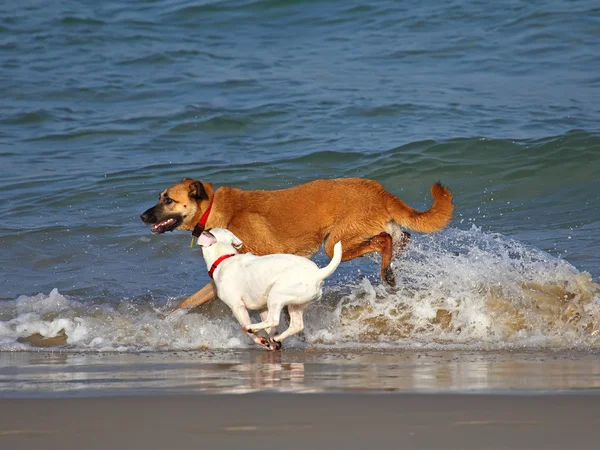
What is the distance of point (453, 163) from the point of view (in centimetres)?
1300

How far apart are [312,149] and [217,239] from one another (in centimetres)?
684

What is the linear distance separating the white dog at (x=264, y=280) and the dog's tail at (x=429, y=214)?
1362 mm

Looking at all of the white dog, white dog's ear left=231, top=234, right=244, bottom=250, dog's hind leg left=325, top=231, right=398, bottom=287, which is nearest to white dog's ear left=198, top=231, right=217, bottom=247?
the white dog

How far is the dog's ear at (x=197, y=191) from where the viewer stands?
783cm

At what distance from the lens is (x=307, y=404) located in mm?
4531

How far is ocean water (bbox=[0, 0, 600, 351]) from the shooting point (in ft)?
25.0

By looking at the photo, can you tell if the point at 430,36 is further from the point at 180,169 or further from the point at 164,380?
the point at 164,380

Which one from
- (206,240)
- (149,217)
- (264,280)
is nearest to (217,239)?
(206,240)

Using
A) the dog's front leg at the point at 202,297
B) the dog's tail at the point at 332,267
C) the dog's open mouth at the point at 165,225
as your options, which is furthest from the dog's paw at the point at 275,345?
the dog's open mouth at the point at 165,225

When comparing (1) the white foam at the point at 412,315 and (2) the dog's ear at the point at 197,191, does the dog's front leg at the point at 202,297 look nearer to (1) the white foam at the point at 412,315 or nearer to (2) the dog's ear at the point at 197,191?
(1) the white foam at the point at 412,315

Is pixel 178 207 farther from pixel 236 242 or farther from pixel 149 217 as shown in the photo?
pixel 236 242

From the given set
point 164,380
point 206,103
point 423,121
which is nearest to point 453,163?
point 423,121

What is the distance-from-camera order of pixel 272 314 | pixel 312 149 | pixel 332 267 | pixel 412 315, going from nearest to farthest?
pixel 332 267 → pixel 272 314 → pixel 412 315 → pixel 312 149

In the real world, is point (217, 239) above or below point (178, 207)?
below
